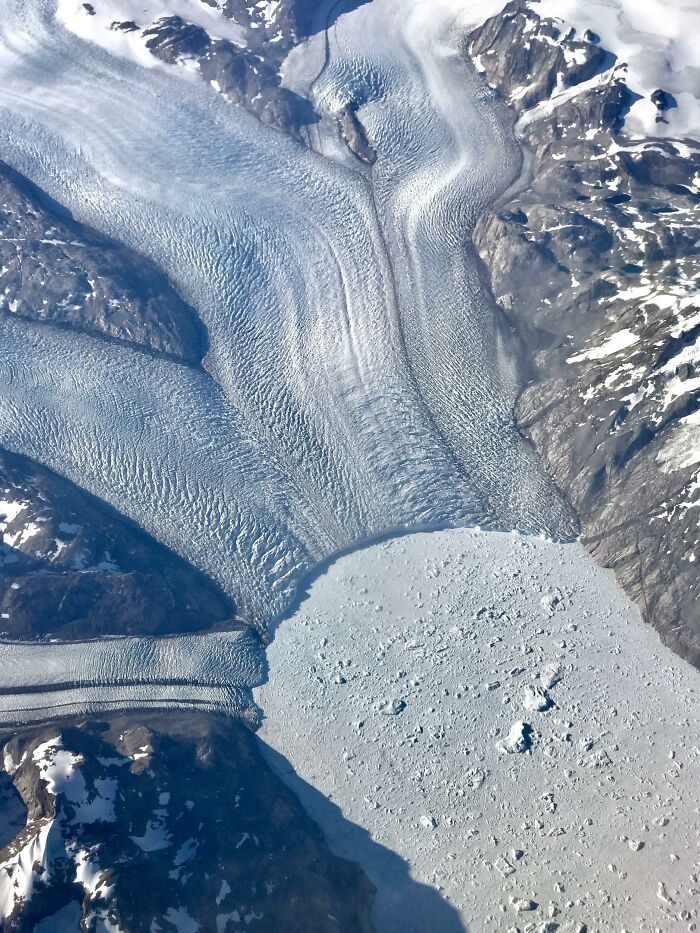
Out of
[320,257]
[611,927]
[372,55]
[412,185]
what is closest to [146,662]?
[611,927]

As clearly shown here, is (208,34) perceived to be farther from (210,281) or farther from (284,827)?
(284,827)

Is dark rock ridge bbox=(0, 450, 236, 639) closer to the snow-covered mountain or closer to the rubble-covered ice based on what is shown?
the snow-covered mountain

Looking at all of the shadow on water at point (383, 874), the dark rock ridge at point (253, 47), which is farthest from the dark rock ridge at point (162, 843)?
the dark rock ridge at point (253, 47)

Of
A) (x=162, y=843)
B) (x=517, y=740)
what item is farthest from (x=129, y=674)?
(x=517, y=740)

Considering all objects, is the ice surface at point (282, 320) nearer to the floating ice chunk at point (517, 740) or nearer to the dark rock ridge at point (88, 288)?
the dark rock ridge at point (88, 288)

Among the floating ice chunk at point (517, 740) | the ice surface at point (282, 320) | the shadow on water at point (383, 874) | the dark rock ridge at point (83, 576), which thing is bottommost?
the shadow on water at point (383, 874)

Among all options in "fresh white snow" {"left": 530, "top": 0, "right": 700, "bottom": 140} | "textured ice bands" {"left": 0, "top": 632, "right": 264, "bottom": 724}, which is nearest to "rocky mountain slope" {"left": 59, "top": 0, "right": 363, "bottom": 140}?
"fresh white snow" {"left": 530, "top": 0, "right": 700, "bottom": 140}
